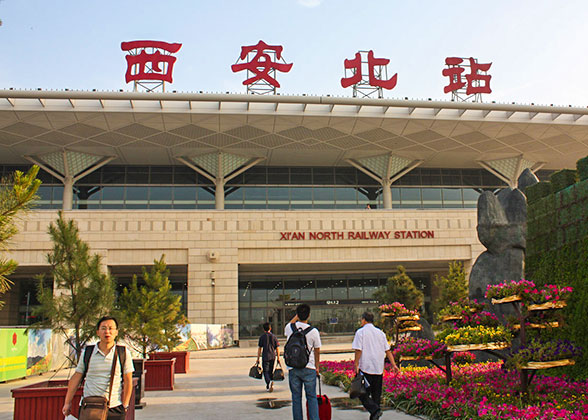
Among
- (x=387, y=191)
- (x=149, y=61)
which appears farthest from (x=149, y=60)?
(x=387, y=191)

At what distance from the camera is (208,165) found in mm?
37344

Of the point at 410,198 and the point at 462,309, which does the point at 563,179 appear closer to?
the point at 462,309

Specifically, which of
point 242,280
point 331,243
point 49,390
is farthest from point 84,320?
point 242,280

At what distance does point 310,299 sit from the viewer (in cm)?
3719

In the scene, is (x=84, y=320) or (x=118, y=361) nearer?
(x=118, y=361)

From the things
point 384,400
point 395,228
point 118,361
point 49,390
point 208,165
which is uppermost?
point 208,165

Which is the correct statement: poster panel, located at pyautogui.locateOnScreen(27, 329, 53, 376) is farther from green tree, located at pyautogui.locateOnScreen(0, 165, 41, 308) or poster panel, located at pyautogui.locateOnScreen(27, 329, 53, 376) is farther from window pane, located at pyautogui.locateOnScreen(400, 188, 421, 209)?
window pane, located at pyautogui.locateOnScreen(400, 188, 421, 209)

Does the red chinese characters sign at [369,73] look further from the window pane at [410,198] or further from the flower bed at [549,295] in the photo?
the flower bed at [549,295]

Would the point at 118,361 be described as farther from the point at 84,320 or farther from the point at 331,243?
the point at 331,243

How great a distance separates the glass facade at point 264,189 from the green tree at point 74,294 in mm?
28728

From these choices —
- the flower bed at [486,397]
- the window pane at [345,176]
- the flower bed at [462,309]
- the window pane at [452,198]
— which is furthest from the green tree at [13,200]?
the window pane at [452,198]

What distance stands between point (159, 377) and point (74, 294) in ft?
12.0

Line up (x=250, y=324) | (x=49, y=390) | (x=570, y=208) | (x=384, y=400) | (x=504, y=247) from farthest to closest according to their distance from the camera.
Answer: (x=250, y=324)
(x=504, y=247)
(x=570, y=208)
(x=384, y=400)
(x=49, y=390)

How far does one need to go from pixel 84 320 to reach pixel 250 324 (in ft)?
89.8
